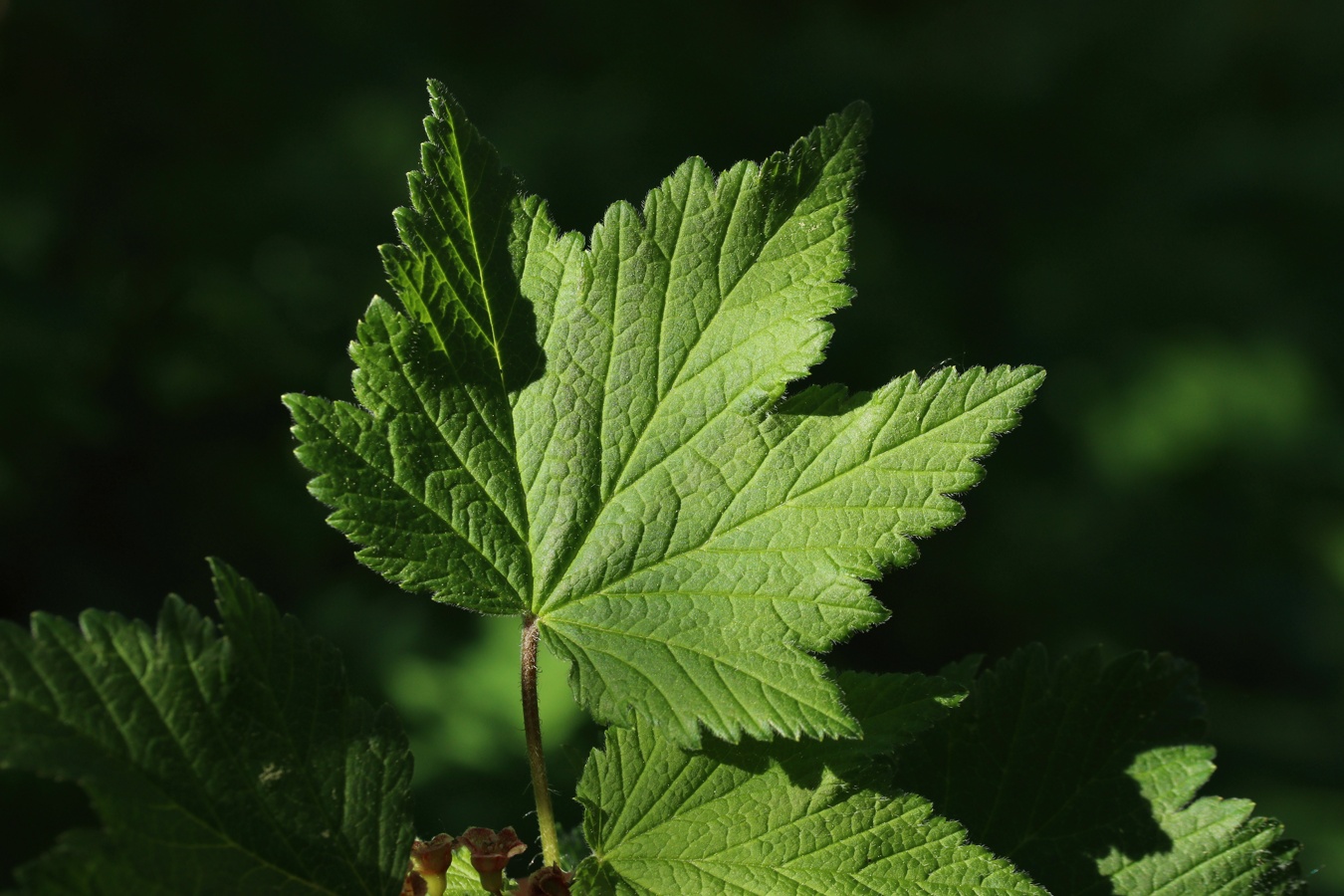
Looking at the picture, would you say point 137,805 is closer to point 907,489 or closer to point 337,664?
point 337,664

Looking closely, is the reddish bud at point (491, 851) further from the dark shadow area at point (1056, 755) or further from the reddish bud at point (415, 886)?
the dark shadow area at point (1056, 755)

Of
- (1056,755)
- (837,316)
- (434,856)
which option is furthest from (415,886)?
(837,316)

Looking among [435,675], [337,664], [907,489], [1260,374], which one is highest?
[1260,374]

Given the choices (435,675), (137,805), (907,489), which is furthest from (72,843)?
(435,675)

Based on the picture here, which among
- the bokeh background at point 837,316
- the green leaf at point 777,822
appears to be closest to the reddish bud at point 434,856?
the green leaf at point 777,822

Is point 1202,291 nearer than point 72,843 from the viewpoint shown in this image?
No

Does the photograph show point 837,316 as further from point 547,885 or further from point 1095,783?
point 547,885

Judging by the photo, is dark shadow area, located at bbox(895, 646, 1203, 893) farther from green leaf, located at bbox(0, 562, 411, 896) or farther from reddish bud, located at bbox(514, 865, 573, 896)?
green leaf, located at bbox(0, 562, 411, 896)
